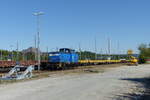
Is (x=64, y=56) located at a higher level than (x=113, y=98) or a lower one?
higher

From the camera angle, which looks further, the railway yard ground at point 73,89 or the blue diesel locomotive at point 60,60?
the blue diesel locomotive at point 60,60

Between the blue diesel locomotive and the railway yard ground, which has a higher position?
→ the blue diesel locomotive

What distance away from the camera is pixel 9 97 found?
12.2m

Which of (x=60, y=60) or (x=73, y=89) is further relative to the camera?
(x=60, y=60)

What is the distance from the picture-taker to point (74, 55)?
43.2 metres

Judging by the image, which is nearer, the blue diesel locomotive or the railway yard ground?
the railway yard ground

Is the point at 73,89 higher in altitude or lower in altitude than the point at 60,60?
lower

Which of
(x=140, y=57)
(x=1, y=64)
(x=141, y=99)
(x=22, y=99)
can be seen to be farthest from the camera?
(x=140, y=57)

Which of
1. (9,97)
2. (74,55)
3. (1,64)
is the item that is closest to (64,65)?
(74,55)

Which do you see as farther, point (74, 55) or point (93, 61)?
point (93, 61)

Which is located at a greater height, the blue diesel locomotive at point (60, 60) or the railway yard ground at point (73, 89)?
the blue diesel locomotive at point (60, 60)

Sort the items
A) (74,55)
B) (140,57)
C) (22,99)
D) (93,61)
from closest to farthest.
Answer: (22,99), (74,55), (93,61), (140,57)

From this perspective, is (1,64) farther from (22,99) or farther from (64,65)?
(22,99)

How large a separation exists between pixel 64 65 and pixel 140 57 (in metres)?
45.4
